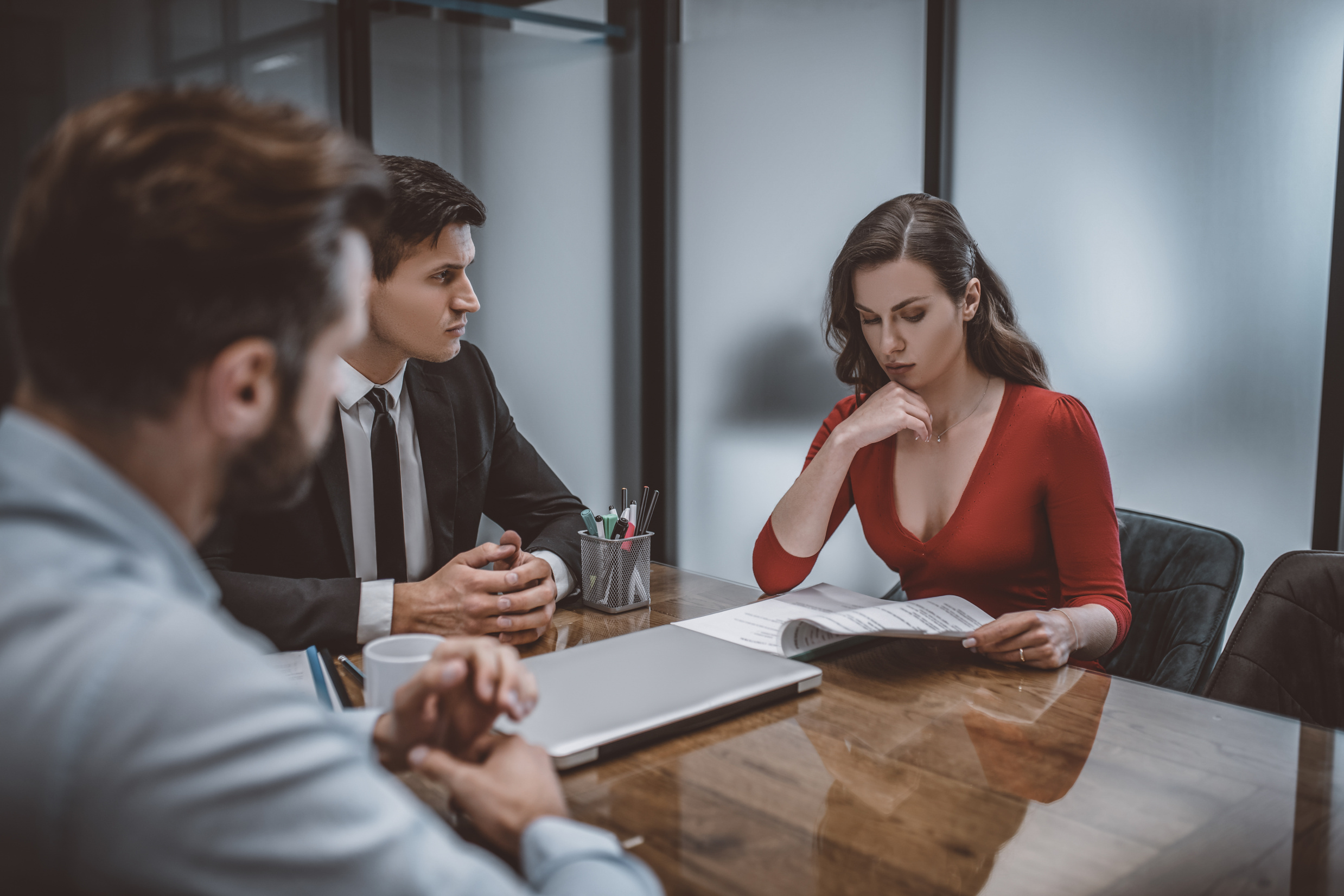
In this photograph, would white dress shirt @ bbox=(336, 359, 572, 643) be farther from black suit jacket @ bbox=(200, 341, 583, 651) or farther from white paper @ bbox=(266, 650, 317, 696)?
white paper @ bbox=(266, 650, 317, 696)

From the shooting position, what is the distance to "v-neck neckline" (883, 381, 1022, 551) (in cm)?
167

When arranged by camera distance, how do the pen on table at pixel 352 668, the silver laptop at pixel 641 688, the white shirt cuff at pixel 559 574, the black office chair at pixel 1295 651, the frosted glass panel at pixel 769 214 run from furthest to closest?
1. the frosted glass panel at pixel 769 214
2. the white shirt cuff at pixel 559 574
3. the black office chair at pixel 1295 651
4. the pen on table at pixel 352 668
5. the silver laptop at pixel 641 688

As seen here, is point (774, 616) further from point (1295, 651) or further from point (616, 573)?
point (1295, 651)

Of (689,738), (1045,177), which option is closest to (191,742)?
(689,738)

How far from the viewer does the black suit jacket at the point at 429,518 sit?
4.18 feet

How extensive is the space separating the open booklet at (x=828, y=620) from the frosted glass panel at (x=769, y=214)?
1.80 meters

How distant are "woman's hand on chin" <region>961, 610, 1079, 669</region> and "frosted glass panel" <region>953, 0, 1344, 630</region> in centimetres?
140

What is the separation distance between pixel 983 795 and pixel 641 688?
1.27ft

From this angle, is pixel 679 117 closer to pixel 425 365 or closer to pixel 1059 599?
pixel 425 365

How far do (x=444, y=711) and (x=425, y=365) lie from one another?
108 cm

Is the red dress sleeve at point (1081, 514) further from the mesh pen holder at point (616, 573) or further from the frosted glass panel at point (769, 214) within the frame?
the frosted glass panel at point (769, 214)

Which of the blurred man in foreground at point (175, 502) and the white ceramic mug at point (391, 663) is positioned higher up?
the blurred man in foreground at point (175, 502)

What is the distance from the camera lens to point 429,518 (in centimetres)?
172

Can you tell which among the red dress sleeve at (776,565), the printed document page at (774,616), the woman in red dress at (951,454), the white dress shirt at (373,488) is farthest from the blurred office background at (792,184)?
the printed document page at (774,616)
